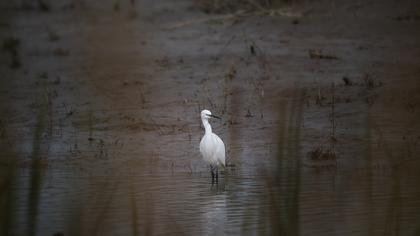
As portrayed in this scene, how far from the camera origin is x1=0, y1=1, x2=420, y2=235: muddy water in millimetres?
5664

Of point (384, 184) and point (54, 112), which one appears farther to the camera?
point (54, 112)

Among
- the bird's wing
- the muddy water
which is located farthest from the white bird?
the muddy water

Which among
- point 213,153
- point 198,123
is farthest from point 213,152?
point 198,123

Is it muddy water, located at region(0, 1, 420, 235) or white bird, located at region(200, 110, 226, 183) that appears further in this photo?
white bird, located at region(200, 110, 226, 183)

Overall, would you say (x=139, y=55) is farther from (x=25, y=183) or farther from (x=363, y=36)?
(x=25, y=183)

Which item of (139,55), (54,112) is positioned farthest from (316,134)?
(139,55)

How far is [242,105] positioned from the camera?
10070 millimetres

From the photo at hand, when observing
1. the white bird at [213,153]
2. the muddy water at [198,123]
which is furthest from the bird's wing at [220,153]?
the muddy water at [198,123]

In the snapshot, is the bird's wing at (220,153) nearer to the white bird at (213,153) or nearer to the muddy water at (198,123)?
the white bird at (213,153)

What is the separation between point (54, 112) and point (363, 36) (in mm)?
4918

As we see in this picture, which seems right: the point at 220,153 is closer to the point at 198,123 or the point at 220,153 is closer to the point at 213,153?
the point at 213,153

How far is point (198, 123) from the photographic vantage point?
31.7 feet

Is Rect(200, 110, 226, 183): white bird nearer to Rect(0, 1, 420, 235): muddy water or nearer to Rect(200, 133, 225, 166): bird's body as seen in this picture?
Rect(200, 133, 225, 166): bird's body

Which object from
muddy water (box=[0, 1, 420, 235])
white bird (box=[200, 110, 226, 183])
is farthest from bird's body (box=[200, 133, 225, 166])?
muddy water (box=[0, 1, 420, 235])
